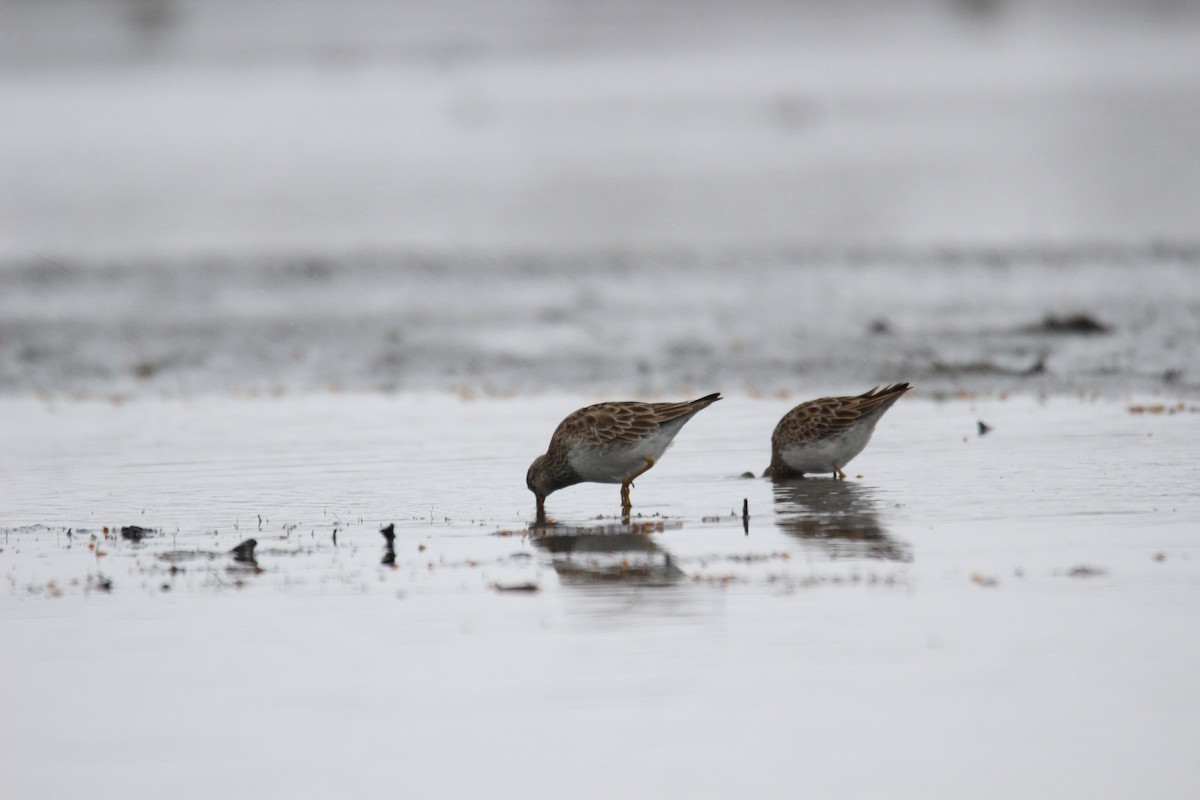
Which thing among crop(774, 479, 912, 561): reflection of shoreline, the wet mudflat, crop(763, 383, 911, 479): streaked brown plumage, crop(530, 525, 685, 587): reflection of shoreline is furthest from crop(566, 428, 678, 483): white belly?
crop(763, 383, 911, 479): streaked brown plumage

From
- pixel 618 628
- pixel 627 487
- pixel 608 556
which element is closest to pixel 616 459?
pixel 627 487

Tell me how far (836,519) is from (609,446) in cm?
168

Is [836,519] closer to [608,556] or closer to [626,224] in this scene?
[608,556]

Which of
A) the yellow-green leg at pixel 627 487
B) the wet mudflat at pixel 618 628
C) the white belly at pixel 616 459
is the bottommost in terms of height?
the wet mudflat at pixel 618 628

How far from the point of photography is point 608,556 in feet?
31.4

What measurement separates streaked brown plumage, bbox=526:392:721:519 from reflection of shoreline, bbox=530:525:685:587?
2.47 feet

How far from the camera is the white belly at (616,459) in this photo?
37.2ft

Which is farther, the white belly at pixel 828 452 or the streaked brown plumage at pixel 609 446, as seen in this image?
the white belly at pixel 828 452

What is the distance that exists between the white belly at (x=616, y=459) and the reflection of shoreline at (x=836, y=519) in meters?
0.90

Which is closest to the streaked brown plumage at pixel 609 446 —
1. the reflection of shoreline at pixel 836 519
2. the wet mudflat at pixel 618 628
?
the wet mudflat at pixel 618 628

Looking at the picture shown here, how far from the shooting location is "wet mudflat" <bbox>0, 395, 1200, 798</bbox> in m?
6.14

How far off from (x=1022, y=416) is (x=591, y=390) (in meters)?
4.93

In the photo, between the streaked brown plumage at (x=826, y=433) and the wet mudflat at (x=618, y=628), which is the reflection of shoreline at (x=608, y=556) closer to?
the wet mudflat at (x=618, y=628)

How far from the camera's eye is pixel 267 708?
6816 millimetres
